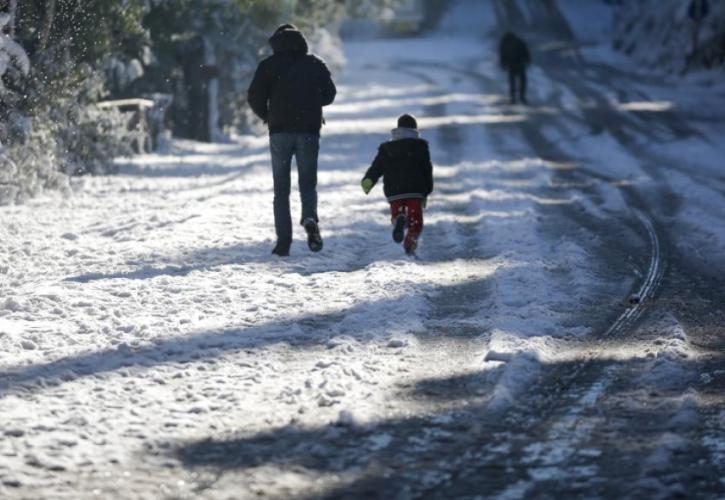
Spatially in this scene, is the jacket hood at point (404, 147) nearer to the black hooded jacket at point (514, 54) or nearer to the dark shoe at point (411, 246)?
the dark shoe at point (411, 246)

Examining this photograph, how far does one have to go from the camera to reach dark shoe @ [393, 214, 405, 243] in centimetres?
1073

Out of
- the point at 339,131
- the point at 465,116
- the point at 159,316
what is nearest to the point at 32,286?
the point at 159,316

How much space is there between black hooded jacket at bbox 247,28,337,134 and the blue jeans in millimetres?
87

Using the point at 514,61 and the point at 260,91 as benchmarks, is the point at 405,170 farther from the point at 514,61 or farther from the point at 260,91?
the point at 514,61

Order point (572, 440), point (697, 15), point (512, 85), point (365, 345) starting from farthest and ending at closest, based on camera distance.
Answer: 1. point (697, 15)
2. point (512, 85)
3. point (365, 345)
4. point (572, 440)

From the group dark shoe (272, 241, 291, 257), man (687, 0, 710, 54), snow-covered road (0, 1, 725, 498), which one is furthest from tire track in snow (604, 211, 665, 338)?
man (687, 0, 710, 54)

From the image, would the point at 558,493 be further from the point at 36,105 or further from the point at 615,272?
the point at 36,105

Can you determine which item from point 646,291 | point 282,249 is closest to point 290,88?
point 282,249

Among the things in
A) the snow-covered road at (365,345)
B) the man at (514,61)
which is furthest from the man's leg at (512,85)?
the snow-covered road at (365,345)

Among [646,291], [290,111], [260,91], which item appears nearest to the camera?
[646,291]

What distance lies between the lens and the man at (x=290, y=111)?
1055 cm

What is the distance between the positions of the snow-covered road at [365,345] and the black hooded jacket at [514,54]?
1370 cm

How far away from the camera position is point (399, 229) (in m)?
10.7

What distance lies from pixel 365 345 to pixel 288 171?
11.7 feet
